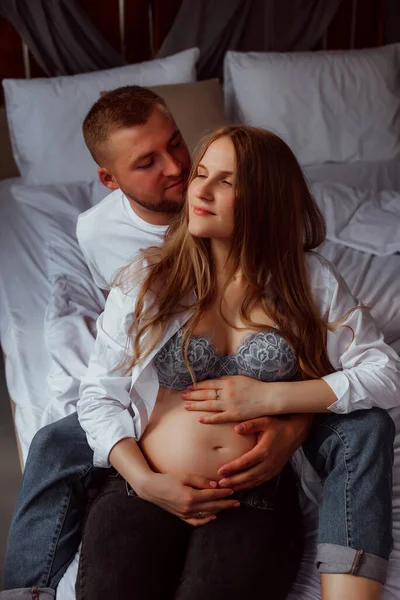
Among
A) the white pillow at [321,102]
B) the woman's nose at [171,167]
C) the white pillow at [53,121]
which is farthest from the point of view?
the white pillow at [321,102]

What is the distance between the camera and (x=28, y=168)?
2.96 m

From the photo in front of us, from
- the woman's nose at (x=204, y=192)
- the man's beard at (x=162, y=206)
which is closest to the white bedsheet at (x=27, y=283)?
the man's beard at (x=162, y=206)

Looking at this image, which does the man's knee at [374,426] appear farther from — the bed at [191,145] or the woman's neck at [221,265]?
the woman's neck at [221,265]

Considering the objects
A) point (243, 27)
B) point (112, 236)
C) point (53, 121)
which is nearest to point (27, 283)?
point (112, 236)

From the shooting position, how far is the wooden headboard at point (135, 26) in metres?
3.11

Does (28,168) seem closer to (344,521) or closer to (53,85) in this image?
(53,85)

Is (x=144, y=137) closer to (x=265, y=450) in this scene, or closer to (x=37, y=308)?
(x=37, y=308)

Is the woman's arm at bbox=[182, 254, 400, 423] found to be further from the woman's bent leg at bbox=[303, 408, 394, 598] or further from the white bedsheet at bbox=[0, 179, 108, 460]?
the white bedsheet at bbox=[0, 179, 108, 460]

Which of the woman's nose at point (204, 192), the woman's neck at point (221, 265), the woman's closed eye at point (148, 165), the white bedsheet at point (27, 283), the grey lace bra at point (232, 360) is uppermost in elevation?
the woman's nose at point (204, 192)

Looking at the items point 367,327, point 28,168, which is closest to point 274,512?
point 367,327

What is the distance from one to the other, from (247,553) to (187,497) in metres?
0.13

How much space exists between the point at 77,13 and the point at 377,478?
2314 millimetres

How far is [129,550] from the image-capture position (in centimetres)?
121

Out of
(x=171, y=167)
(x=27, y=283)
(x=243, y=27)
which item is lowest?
(x=27, y=283)
